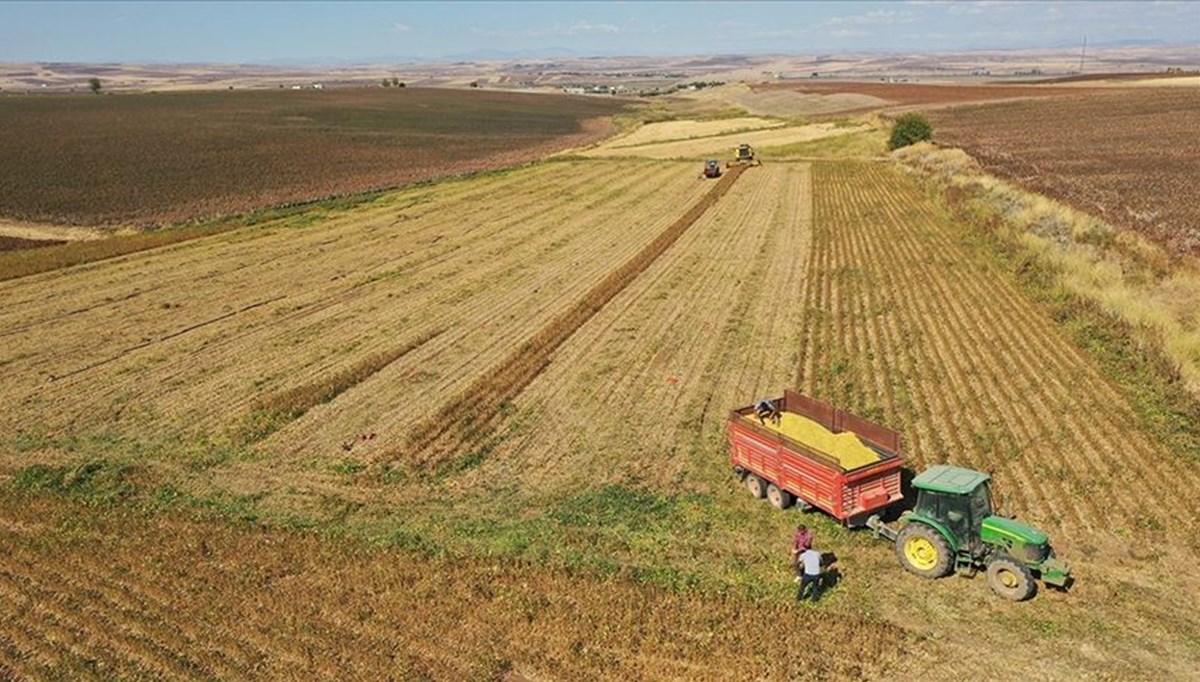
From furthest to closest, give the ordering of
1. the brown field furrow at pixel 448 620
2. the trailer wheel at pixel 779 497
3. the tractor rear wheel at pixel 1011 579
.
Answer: the trailer wheel at pixel 779 497 → the tractor rear wheel at pixel 1011 579 → the brown field furrow at pixel 448 620

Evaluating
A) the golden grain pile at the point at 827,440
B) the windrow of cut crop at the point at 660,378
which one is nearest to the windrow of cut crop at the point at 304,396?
the windrow of cut crop at the point at 660,378

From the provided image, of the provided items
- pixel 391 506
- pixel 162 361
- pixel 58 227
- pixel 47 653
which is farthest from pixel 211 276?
pixel 47 653

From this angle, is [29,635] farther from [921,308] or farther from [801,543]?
[921,308]

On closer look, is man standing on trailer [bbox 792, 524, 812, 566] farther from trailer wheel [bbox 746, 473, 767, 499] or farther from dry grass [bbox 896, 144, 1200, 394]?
dry grass [bbox 896, 144, 1200, 394]

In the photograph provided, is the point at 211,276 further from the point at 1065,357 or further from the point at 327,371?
the point at 1065,357

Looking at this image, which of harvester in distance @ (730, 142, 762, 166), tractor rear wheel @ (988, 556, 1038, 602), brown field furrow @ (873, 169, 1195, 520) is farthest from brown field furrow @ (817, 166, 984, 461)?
harvester in distance @ (730, 142, 762, 166)

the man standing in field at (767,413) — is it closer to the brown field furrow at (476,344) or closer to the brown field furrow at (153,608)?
the brown field furrow at (476,344)
